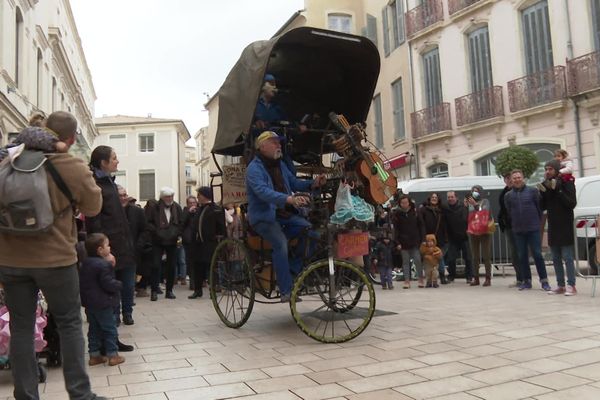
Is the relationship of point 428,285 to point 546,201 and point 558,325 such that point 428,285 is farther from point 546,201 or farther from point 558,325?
point 558,325

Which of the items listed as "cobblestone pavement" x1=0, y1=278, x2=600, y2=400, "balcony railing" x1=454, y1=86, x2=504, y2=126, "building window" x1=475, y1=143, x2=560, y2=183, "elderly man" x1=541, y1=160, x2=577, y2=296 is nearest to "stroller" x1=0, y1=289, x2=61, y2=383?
"cobblestone pavement" x1=0, y1=278, x2=600, y2=400

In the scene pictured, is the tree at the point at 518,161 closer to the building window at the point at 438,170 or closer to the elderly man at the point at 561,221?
the building window at the point at 438,170

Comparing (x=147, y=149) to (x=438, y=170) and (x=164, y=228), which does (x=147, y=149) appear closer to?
(x=438, y=170)

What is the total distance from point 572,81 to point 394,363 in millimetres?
14871

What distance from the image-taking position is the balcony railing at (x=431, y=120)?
21.3m

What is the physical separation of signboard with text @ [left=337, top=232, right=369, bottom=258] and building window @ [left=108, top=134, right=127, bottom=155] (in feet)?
176

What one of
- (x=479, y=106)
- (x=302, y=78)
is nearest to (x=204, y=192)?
(x=302, y=78)

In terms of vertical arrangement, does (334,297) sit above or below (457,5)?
below

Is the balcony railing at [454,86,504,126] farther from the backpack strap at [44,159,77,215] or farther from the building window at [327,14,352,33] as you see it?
the backpack strap at [44,159,77,215]

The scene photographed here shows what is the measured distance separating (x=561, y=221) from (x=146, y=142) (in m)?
52.3

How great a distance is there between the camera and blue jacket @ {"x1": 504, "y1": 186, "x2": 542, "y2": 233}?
28.9 feet

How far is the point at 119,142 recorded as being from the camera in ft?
184

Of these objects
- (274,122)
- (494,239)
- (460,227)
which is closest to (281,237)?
(274,122)

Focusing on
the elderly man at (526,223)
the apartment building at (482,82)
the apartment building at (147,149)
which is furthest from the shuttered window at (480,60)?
the apartment building at (147,149)
